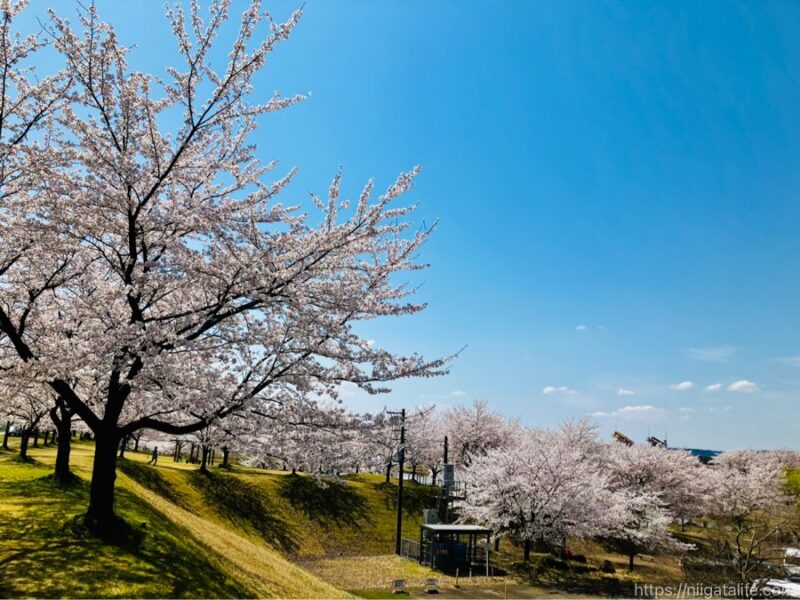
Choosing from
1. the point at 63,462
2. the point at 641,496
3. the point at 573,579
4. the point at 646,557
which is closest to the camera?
the point at 63,462

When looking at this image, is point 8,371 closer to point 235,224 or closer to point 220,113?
point 235,224

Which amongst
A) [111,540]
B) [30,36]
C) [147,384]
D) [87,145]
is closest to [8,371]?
[147,384]

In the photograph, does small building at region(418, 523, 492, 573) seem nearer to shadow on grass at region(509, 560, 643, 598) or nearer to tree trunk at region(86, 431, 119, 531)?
shadow on grass at region(509, 560, 643, 598)

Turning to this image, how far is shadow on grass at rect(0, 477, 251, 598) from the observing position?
862cm

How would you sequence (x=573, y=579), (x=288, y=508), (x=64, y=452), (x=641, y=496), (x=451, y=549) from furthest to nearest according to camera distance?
(x=288, y=508) → (x=641, y=496) → (x=451, y=549) → (x=573, y=579) → (x=64, y=452)

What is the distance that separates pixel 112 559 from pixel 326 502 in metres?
30.1

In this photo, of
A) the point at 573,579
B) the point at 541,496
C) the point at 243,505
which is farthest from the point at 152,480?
the point at 573,579

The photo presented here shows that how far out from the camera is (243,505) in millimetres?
33625

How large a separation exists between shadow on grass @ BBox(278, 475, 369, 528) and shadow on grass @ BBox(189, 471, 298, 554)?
274 centimetres

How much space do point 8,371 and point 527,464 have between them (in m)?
27.2

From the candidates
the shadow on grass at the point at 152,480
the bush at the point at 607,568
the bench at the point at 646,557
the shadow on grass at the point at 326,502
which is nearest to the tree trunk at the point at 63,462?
the shadow on grass at the point at 152,480

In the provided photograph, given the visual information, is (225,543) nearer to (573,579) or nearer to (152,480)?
(152,480)

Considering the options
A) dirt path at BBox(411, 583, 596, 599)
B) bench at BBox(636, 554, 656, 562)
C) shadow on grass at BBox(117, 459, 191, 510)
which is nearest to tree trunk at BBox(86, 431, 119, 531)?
dirt path at BBox(411, 583, 596, 599)

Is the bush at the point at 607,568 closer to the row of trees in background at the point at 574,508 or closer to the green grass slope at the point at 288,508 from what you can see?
the row of trees in background at the point at 574,508
